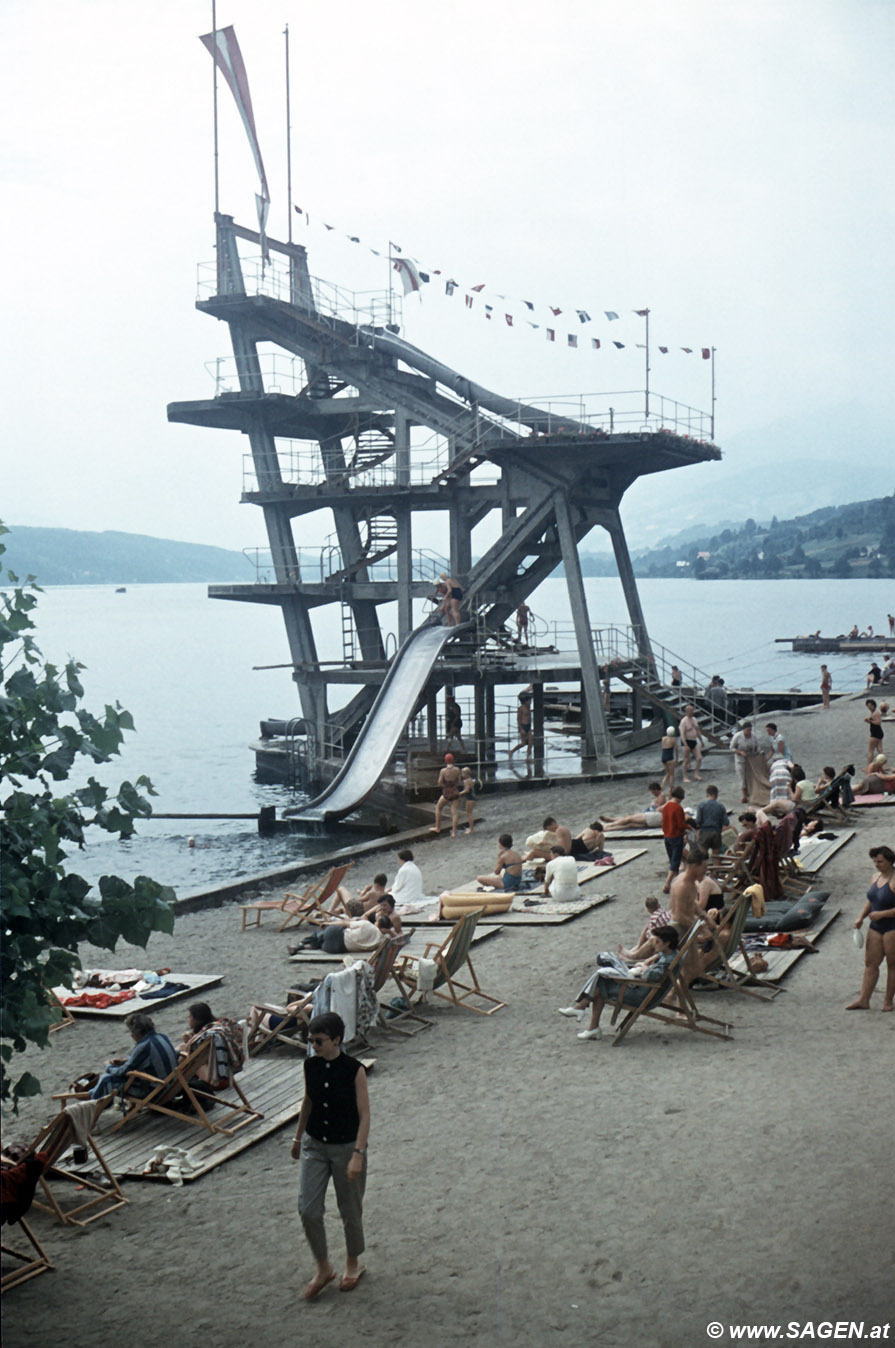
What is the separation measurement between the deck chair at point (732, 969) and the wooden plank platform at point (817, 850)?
192 inches

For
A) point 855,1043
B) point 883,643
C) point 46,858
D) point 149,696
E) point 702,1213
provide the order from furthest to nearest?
point 149,696
point 883,643
point 855,1043
point 702,1213
point 46,858

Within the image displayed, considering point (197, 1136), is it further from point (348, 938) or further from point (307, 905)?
point (307, 905)

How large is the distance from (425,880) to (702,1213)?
43.4 feet

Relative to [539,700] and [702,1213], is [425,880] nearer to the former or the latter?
[702,1213]

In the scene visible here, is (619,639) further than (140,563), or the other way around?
(619,639)

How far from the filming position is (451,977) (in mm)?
13219

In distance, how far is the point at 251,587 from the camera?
4281 centimetres

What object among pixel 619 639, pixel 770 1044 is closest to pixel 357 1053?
pixel 770 1044

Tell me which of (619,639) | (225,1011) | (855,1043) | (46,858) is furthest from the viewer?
(619,639)

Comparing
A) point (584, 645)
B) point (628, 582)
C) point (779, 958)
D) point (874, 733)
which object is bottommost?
point (779, 958)

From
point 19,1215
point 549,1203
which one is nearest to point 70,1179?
point 19,1215

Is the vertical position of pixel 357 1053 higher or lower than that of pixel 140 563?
lower

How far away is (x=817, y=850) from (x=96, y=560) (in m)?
10.5

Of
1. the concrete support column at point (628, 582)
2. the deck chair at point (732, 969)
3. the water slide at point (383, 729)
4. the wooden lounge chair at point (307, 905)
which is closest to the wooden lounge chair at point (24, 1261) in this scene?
the deck chair at point (732, 969)
